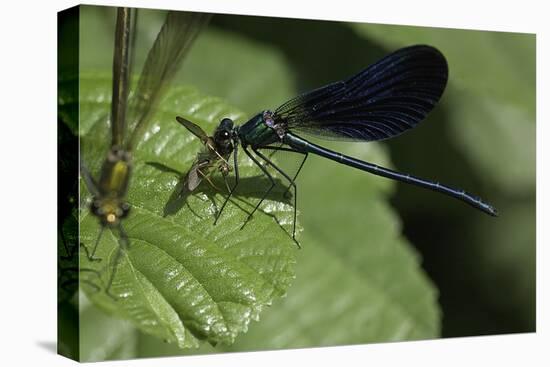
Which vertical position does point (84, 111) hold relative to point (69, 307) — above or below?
above

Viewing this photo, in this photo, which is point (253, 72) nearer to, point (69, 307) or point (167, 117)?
point (167, 117)

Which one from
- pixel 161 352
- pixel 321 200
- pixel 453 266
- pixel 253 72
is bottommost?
pixel 161 352

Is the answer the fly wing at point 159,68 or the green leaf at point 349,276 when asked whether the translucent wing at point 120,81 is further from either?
the green leaf at point 349,276

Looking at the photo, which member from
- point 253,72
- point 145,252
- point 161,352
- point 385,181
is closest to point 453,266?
point 385,181

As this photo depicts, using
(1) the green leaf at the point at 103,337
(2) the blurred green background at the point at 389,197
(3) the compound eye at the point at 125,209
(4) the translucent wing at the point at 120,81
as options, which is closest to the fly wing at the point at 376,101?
(2) the blurred green background at the point at 389,197

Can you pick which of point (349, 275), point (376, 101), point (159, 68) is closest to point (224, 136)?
point (159, 68)

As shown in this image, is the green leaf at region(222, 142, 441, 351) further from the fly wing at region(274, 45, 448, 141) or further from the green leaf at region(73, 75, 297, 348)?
the green leaf at region(73, 75, 297, 348)
